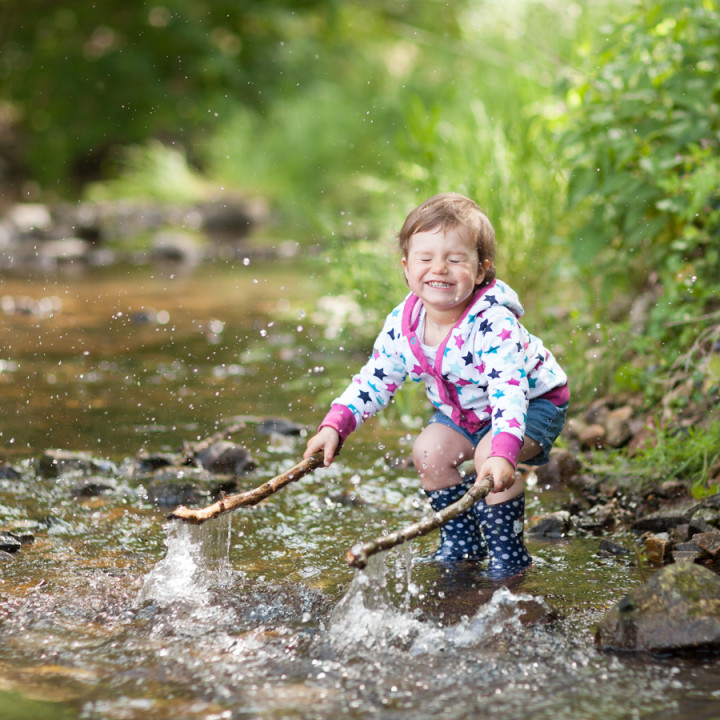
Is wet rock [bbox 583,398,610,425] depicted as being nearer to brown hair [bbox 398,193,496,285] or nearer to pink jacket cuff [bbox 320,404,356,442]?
brown hair [bbox 398,193,496,285]

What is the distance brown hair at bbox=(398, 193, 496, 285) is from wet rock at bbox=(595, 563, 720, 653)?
1024mm

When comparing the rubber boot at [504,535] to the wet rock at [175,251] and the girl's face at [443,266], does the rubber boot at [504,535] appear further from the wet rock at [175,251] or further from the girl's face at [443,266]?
the wet rock at [175,251]

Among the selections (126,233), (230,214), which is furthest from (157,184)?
(126,233)

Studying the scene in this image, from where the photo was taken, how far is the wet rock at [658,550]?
2.99 metres

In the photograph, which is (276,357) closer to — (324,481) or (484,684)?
(324,481)

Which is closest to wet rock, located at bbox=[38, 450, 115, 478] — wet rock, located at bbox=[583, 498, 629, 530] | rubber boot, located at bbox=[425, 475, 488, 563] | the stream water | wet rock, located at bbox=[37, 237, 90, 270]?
the stream water

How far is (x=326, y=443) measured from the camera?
2834mm

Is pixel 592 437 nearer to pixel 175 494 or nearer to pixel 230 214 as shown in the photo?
pixel 175 494

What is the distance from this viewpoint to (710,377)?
371 cm

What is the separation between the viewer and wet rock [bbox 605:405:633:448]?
4.05 metres

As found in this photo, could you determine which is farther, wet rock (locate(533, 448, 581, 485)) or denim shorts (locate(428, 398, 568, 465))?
wet rock (locate(533, 448, 581, 485))

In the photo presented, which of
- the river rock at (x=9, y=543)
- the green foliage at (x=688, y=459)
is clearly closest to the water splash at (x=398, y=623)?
the green foliage at (x=688, y=459)

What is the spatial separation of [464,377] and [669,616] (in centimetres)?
89

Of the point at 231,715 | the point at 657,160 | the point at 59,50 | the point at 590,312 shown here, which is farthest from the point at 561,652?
the point at 59,50
